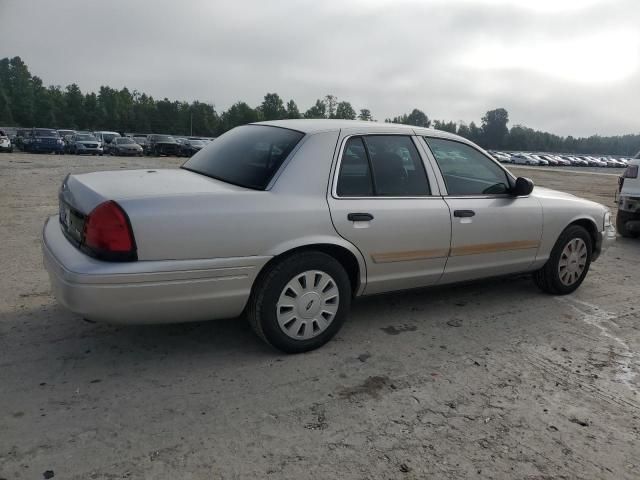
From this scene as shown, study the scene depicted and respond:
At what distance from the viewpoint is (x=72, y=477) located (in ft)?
7.27

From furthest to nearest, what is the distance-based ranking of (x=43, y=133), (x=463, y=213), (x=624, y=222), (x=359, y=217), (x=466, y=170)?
1. (x=43, y=133)
2. (x=624, y=222)
3. (x=466, y=170)
4. (x=463, y=213)
5. (x=359, y=217)

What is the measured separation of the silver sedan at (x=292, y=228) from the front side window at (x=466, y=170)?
0.5 inches

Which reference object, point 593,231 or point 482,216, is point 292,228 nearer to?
point 482,216

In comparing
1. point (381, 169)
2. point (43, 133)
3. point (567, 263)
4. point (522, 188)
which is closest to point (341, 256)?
point (381, 169)

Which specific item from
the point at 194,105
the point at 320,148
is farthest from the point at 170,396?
the point at 194,105

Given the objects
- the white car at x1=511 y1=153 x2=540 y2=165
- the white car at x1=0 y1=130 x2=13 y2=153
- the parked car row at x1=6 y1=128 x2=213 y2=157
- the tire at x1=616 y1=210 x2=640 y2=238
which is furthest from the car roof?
the white car at x1=511 y1=153 x2=540 y2=165

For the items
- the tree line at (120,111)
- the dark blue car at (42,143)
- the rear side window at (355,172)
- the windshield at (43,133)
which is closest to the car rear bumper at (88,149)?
the dark blue car at (42,143)

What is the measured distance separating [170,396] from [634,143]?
170088mm

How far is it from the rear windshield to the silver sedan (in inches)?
0.6

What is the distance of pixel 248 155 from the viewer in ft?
12.4

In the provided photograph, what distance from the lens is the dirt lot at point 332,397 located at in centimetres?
241

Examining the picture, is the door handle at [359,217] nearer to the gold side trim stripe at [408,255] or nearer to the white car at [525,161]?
the gold side trim stripe at [408,255]

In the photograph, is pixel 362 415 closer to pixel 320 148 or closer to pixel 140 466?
pixel 140 466

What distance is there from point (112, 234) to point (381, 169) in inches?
76.1
